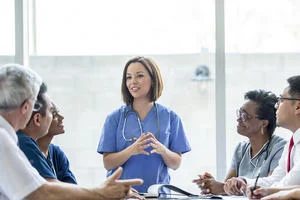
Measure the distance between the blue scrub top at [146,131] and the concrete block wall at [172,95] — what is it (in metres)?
0.59

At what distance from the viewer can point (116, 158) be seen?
3236mm

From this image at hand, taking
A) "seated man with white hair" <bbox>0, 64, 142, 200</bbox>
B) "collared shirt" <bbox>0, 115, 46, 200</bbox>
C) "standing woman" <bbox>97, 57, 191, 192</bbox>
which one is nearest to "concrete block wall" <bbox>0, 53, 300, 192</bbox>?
"standing woman" <bbox>97, 57, 191, 192</bbox>

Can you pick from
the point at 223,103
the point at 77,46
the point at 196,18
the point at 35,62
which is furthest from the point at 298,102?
the point at 35,62

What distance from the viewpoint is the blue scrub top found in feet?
10.7

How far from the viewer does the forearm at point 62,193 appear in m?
2.01

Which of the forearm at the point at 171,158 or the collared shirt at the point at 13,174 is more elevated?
the collared shirt at the point at 13,174

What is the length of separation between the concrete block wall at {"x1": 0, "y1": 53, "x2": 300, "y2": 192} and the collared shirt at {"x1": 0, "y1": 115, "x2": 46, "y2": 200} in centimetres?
196

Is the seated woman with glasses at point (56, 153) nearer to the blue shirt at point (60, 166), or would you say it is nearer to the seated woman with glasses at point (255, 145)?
the blue shirt at point (60, 166)

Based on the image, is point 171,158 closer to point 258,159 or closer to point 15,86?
point 258,159

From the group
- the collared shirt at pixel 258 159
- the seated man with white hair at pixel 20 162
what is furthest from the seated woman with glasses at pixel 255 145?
the seated man with white hair at pixel 20 162

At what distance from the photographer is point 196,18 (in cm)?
393

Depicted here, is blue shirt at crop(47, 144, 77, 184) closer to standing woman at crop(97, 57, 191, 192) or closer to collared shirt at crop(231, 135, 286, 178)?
standing woman at crop(97, 57, 191, 192)

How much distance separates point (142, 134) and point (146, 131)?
0.40 ft

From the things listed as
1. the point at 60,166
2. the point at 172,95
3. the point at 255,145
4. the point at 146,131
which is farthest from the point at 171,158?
the point at 172,95
